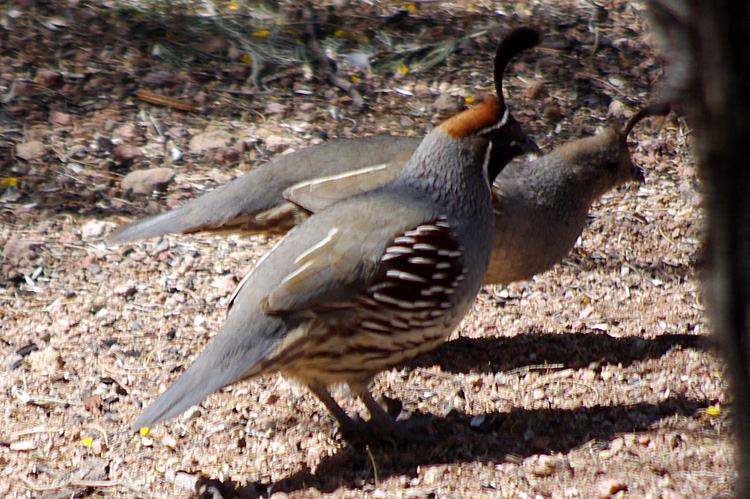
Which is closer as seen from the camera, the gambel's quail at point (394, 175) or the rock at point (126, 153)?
the gambel's quail at point (394, 175)

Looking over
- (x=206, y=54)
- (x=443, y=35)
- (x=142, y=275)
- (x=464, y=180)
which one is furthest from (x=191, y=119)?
(x=464, y=180)

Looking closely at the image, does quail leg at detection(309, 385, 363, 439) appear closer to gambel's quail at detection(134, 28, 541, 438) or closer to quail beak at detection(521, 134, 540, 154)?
gambel's quail at detection(134, 28, 541, 438)

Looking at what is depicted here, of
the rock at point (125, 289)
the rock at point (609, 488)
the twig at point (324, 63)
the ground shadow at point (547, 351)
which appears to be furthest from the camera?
the twig at point (324, 63)

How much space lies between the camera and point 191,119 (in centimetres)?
502

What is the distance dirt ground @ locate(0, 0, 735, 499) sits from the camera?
107 inches

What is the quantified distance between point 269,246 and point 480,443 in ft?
6.17

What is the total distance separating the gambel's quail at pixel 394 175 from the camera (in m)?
3.18

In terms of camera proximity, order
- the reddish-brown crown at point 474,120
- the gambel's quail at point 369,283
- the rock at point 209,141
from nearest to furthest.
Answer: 1. the gambel's quail at point 369,283
2. the reddish-brown crown at point 474,120
3. the rock at point 209,141

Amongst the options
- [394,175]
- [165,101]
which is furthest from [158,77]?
[394,175]

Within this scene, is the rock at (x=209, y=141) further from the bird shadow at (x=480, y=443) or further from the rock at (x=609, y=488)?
the rock at (x=609, y=488)

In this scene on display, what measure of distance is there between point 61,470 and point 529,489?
1.62 meters

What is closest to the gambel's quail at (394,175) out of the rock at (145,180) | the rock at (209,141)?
the rock at (145,180)

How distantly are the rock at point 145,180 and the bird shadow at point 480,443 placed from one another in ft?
7.24

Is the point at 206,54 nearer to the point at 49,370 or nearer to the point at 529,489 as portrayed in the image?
the point at 49,370
